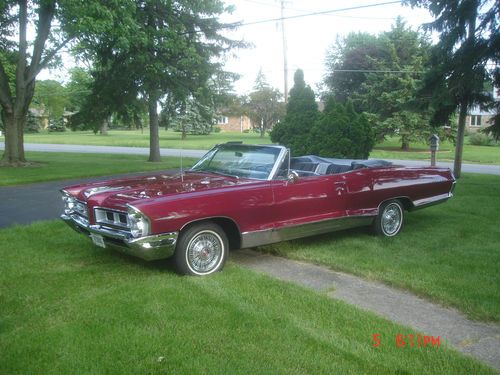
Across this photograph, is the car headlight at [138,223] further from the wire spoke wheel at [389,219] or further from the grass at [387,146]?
the grass at [387,146]

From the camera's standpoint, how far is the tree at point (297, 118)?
50.9 feet

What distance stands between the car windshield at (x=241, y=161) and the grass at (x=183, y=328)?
1282mm

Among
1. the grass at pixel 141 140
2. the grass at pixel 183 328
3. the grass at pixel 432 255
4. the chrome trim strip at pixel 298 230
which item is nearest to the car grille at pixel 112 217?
the grass at pixel 183 328

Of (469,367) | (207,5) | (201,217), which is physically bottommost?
(469,367)

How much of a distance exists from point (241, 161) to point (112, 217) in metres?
1.96

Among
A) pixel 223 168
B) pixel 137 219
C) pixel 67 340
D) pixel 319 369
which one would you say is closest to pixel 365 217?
pixel 223 168

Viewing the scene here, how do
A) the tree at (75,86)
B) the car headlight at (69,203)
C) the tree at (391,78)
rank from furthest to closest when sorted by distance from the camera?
the tree at (75,86) < the tree at (391,78) < the car headlight at (69,203)

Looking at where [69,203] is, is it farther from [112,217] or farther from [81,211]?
[112,217]

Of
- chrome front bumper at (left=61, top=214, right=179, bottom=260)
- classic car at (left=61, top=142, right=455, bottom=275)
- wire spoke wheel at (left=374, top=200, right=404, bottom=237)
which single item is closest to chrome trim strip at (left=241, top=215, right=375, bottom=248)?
classic car at (left=61, top=142, right=455, bottom=275)

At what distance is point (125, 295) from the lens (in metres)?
4.74

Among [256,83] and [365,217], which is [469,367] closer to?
[365,217]

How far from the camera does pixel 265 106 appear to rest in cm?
5678

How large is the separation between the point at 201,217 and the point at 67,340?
6.21 feet
